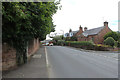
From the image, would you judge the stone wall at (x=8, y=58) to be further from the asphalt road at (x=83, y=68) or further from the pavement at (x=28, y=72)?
the asphalt road at (x=83, y=68)

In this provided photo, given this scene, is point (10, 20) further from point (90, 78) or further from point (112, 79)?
point (112, 79)

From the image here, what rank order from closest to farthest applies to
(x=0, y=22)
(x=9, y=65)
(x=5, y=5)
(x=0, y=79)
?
(x=0, y=22) → (x=5, y=5) → (x=0, y=79) → (x=9, y=65)

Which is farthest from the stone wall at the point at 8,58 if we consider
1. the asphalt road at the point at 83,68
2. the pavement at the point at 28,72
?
the asphalt road at the point at 83,68

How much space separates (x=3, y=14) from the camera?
3.94m

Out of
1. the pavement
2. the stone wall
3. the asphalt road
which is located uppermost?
the stone wall

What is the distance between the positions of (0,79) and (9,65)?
1.50m

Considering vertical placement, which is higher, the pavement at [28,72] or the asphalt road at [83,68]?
the pavement at [28,72]

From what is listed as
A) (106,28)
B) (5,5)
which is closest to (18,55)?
(5,5)

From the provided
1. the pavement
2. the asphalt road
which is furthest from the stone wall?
the asphalt road

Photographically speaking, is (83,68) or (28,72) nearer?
(28,72)

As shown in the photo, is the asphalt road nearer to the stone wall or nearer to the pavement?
the pavement

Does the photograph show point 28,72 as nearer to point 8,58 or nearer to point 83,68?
point 8,58

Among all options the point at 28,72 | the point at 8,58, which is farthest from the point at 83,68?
the point at 8,58

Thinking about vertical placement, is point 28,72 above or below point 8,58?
below
